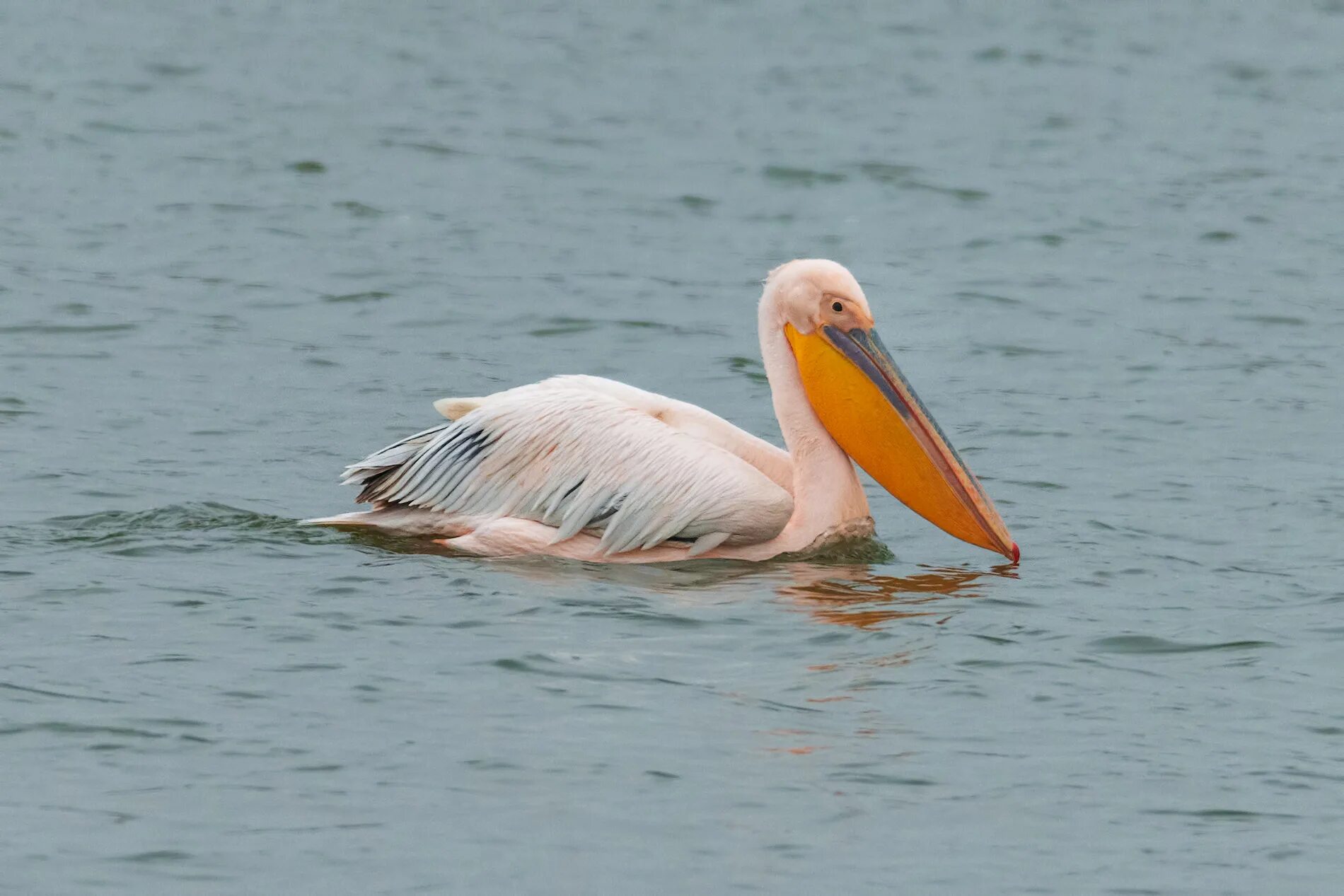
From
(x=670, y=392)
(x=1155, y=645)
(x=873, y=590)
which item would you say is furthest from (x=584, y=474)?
(x=670, y=392)

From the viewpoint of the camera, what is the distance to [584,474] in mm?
6941

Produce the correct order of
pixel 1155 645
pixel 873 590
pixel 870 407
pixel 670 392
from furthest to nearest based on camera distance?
1. pixel 670 392
2. pixel 870 407
3. pixel 873 590
4. pixel 1155 645

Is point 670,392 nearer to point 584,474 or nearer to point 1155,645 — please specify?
point 584,474

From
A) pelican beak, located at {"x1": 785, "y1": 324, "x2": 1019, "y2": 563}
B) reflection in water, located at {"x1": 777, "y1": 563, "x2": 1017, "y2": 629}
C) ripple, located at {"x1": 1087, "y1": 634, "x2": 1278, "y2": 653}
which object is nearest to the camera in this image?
ripple, located at {"x1": 1087, "y1": 634, "x2": 1278, "y2": 653}

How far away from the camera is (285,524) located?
23.8ft

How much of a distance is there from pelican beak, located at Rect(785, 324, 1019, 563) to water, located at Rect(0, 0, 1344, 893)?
204 mm

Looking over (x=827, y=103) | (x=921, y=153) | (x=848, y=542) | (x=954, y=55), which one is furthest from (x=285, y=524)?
(x=954, y=55)

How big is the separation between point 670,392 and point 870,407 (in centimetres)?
262

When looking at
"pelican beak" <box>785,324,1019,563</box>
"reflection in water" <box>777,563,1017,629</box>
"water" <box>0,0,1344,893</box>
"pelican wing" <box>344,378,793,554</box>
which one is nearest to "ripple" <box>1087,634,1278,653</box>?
"water" <box>0,0,1344,893</box>

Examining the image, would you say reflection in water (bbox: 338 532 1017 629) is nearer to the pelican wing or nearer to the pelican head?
the pelican wing

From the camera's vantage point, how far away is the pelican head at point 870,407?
23.5 ft

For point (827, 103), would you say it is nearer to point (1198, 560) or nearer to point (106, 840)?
point (1198, 560)

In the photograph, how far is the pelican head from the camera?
716cm

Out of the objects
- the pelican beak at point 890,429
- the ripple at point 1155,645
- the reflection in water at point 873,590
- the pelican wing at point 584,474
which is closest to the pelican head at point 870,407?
the pelican beak at point 890,429
